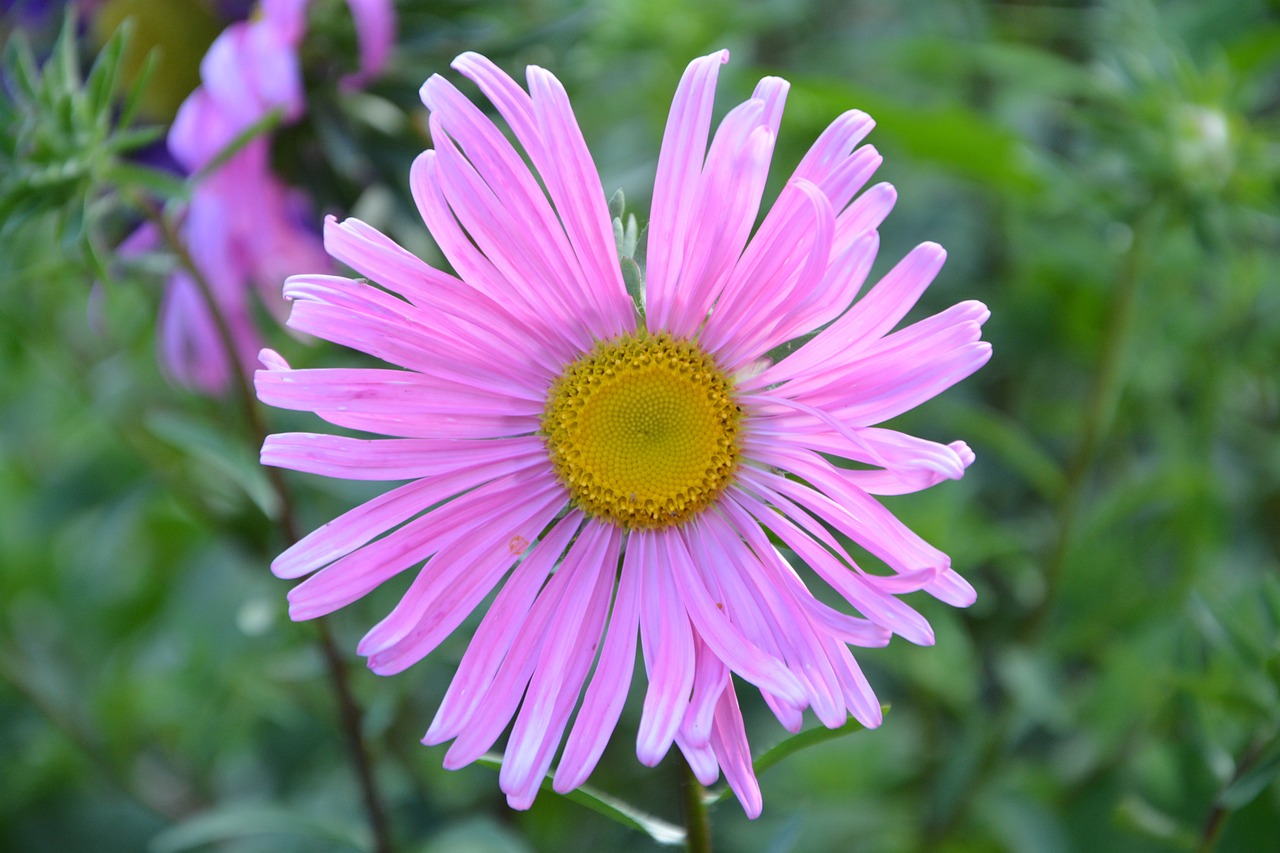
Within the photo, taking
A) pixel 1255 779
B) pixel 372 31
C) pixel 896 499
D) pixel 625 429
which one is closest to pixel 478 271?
pixel 625 429

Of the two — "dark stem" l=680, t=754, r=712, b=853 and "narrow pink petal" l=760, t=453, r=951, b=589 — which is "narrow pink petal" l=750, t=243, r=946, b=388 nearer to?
"narrow pink petal" l=760, t=453, r=951, b=589

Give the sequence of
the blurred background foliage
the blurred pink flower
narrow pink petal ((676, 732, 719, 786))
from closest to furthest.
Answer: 1. narrow pink petal ((676, 732, 719, 786))
2. the blurred pink flower
3. the blurred background foliage

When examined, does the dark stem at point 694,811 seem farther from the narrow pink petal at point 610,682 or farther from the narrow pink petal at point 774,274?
the narrow pink petal at point 774,274

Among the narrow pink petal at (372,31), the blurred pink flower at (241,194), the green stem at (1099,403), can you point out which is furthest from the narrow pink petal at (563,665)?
the green stem at (1099,403)

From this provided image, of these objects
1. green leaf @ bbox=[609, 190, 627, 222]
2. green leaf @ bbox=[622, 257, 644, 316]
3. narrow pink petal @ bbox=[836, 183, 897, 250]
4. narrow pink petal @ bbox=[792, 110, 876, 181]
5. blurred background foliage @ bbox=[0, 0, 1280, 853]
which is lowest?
blurred background foliage @ bbox=[0, 0, 1280, 853]

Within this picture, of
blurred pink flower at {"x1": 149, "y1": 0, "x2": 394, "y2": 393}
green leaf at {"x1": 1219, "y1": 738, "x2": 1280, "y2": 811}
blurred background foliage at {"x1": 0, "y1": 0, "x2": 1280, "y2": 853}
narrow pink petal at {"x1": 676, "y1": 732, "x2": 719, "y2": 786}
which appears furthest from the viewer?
blurred background foliage at {"x1": 0, "y1": 0, "x2": 1280, "y2": 853}

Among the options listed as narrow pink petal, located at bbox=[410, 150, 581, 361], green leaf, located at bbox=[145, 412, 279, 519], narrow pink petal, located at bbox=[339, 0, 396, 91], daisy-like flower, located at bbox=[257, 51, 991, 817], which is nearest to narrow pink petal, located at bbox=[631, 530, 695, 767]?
daisy-like flower, located at bbox=[257, 51, 991, 817]
